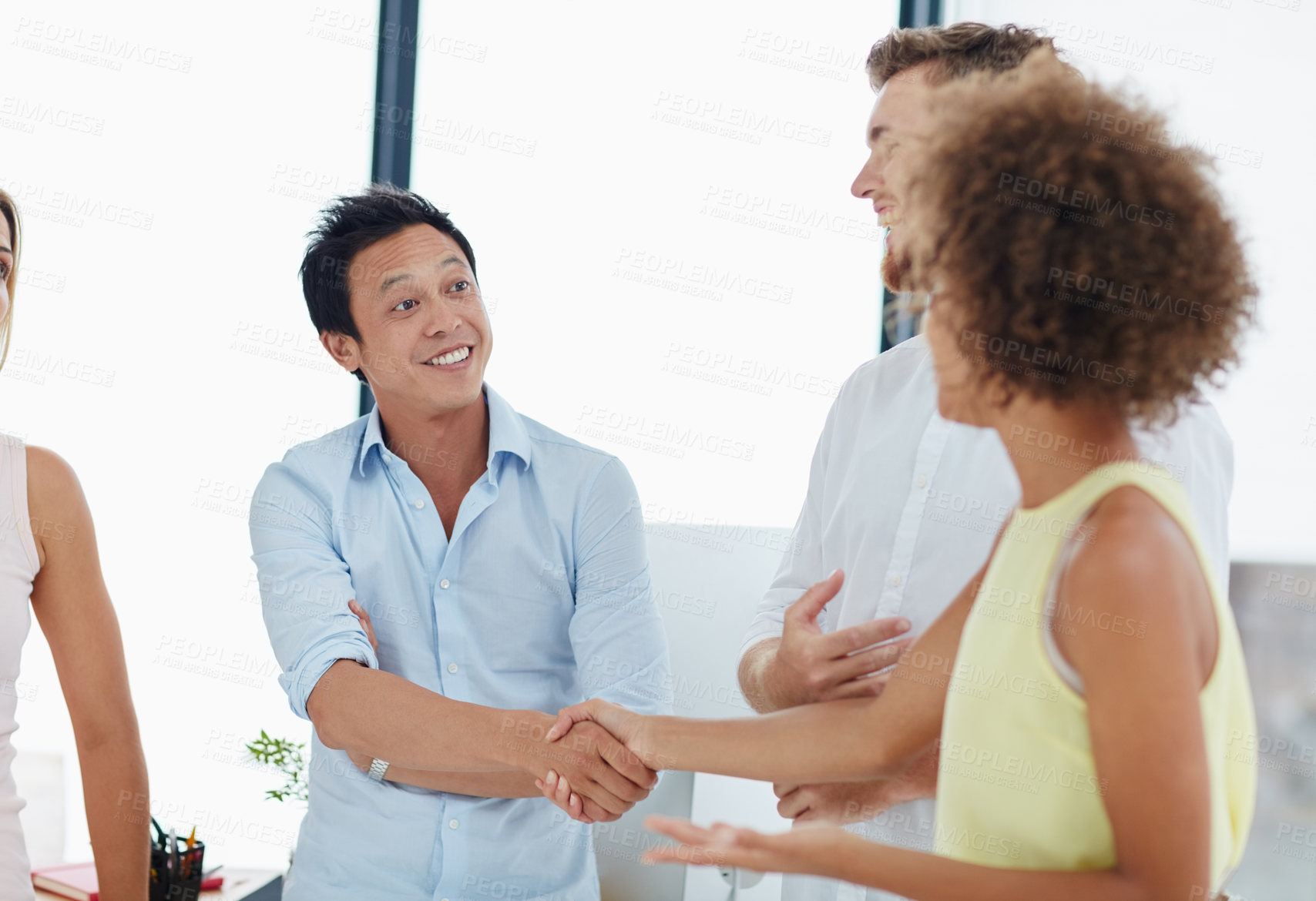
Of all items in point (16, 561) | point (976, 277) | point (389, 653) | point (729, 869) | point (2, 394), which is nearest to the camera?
point (976, 277)

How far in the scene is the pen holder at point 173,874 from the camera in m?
2.22

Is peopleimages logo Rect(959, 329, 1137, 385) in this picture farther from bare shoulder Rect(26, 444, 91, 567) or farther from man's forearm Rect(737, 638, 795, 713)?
bare shoulder Rect(26, 444, 91, 567)

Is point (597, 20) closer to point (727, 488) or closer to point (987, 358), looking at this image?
point (727, 488)

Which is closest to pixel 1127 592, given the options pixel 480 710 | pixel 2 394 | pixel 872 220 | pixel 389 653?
pixel 480 710

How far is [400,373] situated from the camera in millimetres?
1977

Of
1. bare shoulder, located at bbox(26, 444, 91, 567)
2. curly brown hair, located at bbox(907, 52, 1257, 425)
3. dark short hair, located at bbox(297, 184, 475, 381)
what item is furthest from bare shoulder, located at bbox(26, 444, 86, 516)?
curly brown hair, located at bbox(907, 52, 1257, 425)

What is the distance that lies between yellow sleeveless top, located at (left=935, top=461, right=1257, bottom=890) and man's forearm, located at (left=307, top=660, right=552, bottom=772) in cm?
93

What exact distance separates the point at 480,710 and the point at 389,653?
0.31 m

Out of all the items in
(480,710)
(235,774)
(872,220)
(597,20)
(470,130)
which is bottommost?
(235,774)

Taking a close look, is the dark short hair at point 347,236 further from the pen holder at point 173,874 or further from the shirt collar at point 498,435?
the pen holder at point 173,874

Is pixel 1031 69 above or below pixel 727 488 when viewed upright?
above

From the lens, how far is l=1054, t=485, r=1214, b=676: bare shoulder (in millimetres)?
699

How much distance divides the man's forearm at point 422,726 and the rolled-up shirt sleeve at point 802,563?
1.31 feet

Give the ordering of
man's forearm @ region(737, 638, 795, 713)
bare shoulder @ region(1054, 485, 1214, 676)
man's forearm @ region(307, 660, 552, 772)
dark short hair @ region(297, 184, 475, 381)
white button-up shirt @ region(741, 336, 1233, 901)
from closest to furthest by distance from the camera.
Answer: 1. bare shoulder @ region(1054, 485, 1214, 676)
2. white button-up shirt @ region(741, 336, 1233, 901)
3. man's forearm @ region(737, 638, 795, 713)
4. man's forearm @ region(307, 660, 552, 772)
5. dark short hair @ region(297, 184, 475, 381)
